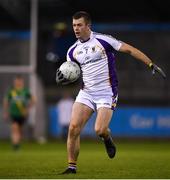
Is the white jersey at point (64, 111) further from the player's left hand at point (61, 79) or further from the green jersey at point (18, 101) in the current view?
the player's left hand at point (61, 79)

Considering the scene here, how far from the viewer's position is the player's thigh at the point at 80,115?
41.6 ft

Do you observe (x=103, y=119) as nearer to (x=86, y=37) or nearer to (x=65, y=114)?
(x=86, y=37)

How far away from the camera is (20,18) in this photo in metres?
32.0

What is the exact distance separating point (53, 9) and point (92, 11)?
1.77 metres

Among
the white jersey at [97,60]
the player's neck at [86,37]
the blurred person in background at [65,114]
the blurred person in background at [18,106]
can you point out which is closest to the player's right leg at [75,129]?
the white jersey at [97,60]

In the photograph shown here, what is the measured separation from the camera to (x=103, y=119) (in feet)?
42.2

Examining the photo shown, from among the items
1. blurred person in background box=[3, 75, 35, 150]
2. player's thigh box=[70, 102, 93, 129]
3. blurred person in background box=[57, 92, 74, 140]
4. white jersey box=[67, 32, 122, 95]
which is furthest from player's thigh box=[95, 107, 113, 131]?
blurred person in background box=[57, 92, 74, 140]

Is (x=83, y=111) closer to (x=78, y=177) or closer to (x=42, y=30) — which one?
(x=78, y=177)

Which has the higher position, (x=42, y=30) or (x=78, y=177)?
(x=42, y=30)

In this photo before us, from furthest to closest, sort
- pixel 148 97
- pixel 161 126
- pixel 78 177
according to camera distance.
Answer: pixel 148 97 < pixel 161 126 < pixel 78 177

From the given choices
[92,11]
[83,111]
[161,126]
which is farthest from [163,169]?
[92,11]

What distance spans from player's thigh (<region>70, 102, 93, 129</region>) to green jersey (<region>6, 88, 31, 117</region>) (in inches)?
433

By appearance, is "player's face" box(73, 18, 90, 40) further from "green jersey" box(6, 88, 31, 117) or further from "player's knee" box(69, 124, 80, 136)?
"green jersey" box(6, 88, 31, 117)

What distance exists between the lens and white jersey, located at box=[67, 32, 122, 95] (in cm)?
1295
